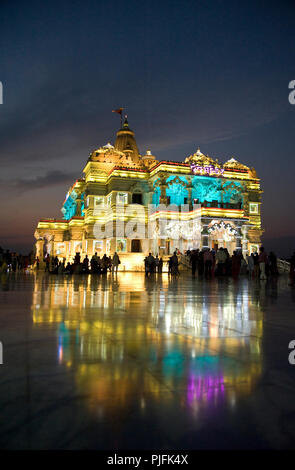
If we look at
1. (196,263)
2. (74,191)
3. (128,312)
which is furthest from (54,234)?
(128,312)

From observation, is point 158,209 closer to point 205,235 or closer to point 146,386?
point 205,235

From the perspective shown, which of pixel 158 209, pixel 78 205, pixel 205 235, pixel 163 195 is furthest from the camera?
pixel 78 205

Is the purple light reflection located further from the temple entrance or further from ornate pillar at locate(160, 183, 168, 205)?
the temple entrance

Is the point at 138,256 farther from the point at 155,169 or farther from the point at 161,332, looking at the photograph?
the point at 161,332

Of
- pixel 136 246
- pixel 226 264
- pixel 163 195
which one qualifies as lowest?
pixel 226 264

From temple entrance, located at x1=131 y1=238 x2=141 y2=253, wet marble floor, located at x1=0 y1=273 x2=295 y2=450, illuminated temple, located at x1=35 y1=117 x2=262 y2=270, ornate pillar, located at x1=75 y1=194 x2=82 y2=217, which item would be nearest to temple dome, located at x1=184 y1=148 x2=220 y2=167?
illuminated temple, located at x1=35 y1=117 x2=262 y2=270

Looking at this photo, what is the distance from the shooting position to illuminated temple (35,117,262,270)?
1665 inches

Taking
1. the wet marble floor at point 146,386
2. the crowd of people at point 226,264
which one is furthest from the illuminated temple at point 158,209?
the wet marble floor at point 146,386

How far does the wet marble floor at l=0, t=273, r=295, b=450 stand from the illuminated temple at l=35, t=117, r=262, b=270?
3238cm

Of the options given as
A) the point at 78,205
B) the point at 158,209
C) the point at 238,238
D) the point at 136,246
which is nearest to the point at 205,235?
the point at 238,238

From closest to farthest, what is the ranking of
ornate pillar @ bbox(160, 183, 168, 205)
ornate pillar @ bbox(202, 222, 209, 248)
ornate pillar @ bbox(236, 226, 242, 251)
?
1. ornate pillar @ bbox(202, 222, 209, 248)
2. ornate pillar @ bbox(236, 226, 242, 251)
3. ornate pillar @ bbox(160, 183, 168, 205)

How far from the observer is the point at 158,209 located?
43.2m

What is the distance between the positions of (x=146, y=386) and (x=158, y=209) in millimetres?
40818
